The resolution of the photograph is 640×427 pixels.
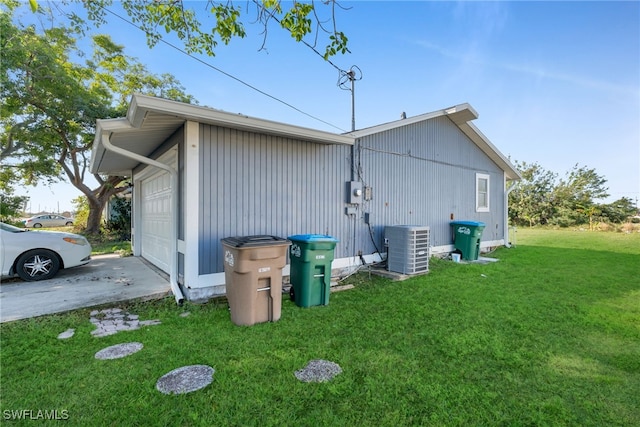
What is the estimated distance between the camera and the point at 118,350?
2809 millimetres

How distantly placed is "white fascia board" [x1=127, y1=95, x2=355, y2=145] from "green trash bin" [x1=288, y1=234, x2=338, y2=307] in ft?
5.75

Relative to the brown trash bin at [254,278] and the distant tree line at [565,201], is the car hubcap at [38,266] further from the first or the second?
the distant tree line at [565,201]

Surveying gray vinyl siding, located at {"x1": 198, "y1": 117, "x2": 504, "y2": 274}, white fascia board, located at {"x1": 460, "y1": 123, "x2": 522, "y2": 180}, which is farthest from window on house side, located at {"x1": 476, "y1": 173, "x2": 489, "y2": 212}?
white fascia board, located at {"x1": 460, "y1": 123, "x2": 522, "y2": 180}

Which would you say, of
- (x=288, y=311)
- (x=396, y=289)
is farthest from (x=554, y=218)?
(x=288, y=311)

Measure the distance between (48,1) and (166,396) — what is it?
182 inches

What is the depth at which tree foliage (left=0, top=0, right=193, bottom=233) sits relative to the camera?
10242mm

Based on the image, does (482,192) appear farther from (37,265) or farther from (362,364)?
(37,265)

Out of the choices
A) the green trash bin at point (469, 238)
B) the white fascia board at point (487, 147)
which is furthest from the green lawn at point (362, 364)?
the white fascia board at point (487, 147)

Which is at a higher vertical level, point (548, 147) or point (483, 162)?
point (548, 147)

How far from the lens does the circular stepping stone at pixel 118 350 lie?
8.83 ft

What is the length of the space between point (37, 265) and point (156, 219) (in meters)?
2.03

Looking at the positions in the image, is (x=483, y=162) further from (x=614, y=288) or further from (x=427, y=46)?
(x=614, y=288)

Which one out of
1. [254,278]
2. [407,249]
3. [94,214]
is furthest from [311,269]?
[94,214]

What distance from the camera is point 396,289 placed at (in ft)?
16.8
